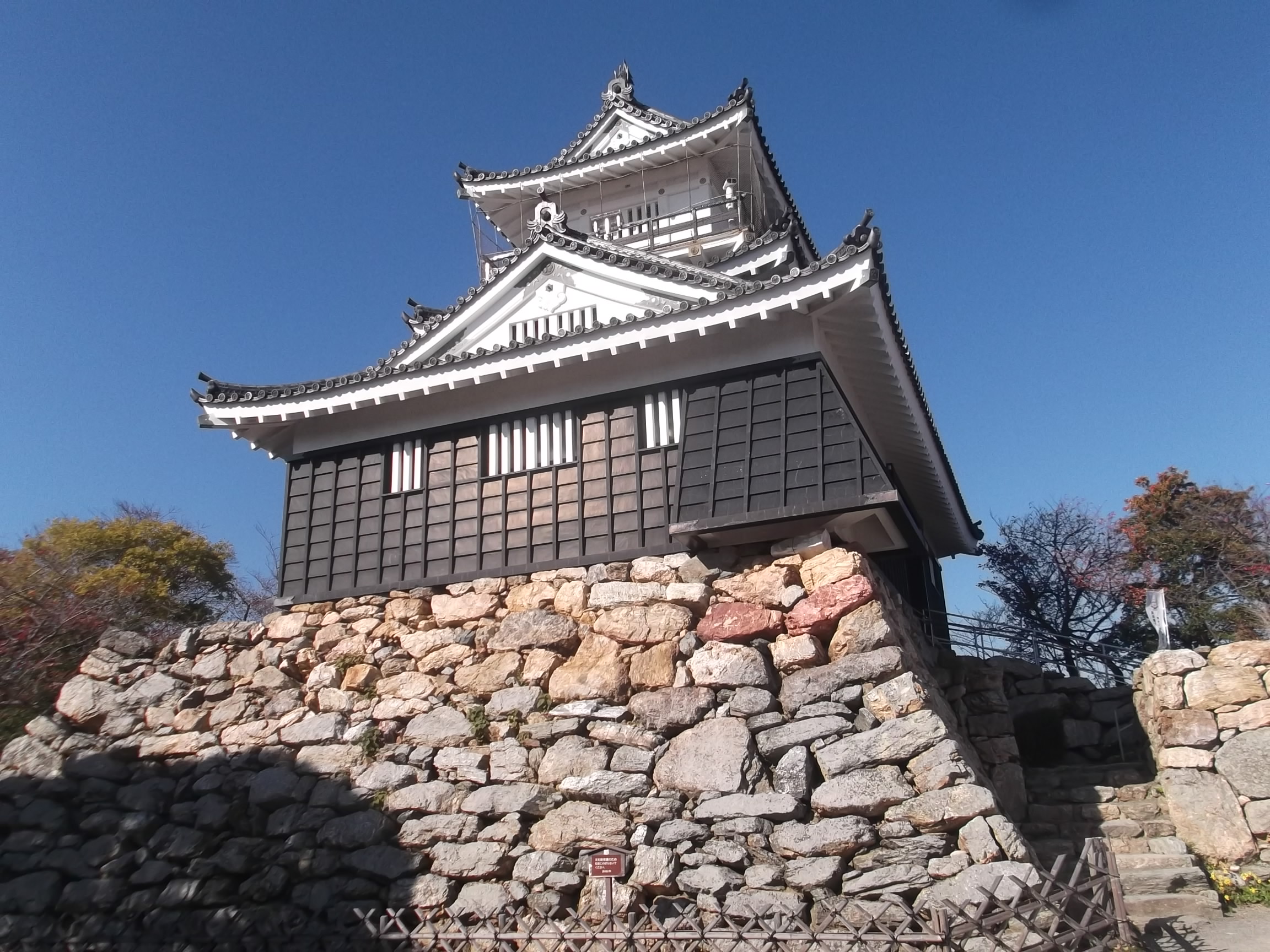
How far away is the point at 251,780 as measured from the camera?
9203 mm

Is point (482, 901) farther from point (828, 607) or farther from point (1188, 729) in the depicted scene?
point (1188, 729)

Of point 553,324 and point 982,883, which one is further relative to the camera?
point 553,324

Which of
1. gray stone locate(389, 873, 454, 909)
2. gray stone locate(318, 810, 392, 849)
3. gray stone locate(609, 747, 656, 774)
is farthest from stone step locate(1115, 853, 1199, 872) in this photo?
gray stone locate(318, 810, 392, 849)

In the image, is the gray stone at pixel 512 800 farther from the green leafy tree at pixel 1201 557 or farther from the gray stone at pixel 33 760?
the green leafy tree at pixel 1201 557

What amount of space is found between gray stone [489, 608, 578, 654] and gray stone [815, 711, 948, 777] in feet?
9.75

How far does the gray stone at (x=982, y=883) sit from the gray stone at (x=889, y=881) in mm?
84

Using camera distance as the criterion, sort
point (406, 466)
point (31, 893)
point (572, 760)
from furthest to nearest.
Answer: point (406, 466), point (31, 893), point (572, 760)

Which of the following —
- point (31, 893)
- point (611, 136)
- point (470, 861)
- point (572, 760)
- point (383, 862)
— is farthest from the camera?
point (611, 136)

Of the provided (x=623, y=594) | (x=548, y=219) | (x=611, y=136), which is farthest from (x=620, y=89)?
(x=623, y=594)

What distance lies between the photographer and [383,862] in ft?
26.7

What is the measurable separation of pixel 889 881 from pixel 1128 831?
3.54 metres

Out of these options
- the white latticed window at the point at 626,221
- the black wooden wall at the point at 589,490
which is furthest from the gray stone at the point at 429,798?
the white latticed window at the point at 626,221

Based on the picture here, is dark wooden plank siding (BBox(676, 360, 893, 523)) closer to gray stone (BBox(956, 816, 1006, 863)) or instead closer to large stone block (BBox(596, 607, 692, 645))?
large stone block (BBox(596, 607, 692, 645))

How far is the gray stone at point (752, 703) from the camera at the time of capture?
8.07 m
